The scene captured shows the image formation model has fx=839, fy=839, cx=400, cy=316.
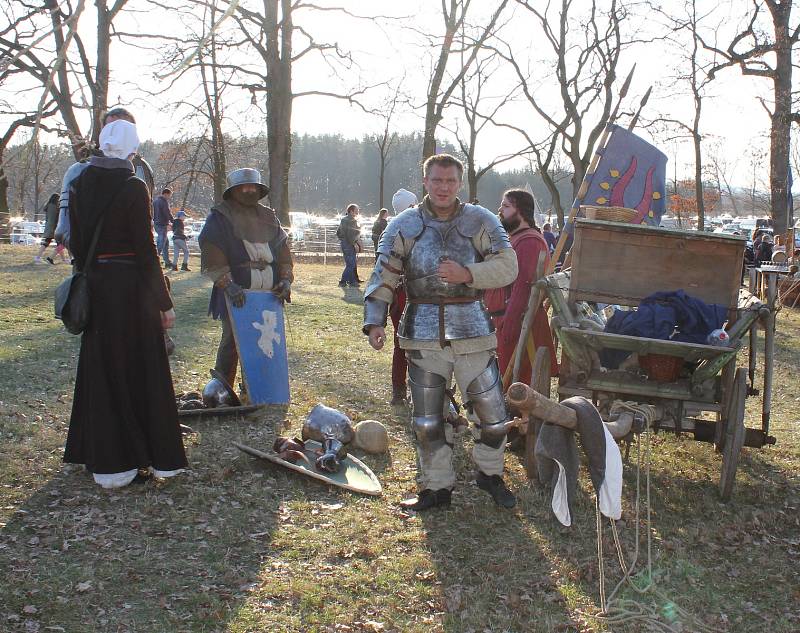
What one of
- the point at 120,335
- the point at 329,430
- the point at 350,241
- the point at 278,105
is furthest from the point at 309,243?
the point at 120,335

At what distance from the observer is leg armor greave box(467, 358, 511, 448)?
4426 millimetres

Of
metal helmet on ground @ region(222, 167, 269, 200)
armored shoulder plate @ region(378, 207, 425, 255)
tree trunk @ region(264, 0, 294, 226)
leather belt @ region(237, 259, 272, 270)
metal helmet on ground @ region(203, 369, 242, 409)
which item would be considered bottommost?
metal helmet on ground @ region(203, 369, 242, 409)

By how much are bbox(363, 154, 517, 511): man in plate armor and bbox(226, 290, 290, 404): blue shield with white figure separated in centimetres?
186

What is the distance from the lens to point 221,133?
24.8 metres

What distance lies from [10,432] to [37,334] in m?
4.07

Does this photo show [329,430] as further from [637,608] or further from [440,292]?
[637,608]

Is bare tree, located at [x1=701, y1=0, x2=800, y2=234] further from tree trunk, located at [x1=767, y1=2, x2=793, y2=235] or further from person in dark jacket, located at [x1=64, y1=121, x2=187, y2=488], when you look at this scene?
person in dark jacket, located at [x1=64, y1=121, x2=187, y2=488]

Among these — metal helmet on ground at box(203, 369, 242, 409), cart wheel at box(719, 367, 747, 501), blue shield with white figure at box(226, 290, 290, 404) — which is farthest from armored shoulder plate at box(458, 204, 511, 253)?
metal helmet on ground at box(203, 369, 242, 409)

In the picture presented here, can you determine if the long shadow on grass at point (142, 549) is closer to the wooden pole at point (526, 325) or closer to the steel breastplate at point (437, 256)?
the steel breastplate at point (437, 256)

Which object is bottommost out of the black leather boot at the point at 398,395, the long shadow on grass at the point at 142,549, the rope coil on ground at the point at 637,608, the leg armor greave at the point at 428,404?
the rope coil on ground at the point at 637,608

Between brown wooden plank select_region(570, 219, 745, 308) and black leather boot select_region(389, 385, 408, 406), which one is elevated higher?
brown wooden plank select_region(570, 219, 745, 308)

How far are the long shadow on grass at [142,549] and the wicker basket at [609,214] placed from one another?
2959 millimetres

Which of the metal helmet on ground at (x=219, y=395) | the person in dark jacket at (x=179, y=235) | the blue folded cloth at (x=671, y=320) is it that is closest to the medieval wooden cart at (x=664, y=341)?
the blue folded cloth at (x=671, y=320)

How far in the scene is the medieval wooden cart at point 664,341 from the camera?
4.54 m
